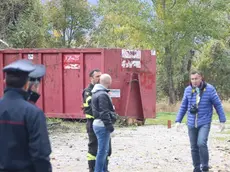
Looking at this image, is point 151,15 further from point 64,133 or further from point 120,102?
point 64,133

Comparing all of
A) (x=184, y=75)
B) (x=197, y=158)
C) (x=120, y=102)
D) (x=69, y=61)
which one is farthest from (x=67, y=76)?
(x=184, y=75)

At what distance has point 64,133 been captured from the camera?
14.2 m

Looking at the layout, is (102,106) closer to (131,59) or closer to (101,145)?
(101,145)

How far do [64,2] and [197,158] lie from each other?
2875cm

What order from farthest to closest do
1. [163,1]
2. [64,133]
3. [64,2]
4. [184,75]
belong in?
[64,2], [184,75], [163,1], [64,133]

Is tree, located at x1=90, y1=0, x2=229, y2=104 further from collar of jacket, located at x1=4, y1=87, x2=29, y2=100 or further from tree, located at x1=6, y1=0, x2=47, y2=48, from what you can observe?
collar of jacket, located at x1=4, y1=87, x2=29, y2=100

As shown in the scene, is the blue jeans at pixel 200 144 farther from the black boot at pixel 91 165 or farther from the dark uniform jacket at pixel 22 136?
the dark uniform jacket at pixel 22 136

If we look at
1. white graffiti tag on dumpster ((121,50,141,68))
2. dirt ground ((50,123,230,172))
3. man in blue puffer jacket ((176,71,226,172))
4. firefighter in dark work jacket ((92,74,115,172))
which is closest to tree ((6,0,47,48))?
white graffiti tag on dumpster ((121,50,141,68))

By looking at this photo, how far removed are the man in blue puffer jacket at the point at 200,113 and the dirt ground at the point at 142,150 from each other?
73 centimetres

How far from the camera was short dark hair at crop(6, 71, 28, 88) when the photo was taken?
4059 mm

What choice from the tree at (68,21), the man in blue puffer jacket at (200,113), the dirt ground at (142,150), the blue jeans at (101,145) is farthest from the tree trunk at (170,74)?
the blue jeans at (101,145)

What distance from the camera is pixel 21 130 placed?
398cm

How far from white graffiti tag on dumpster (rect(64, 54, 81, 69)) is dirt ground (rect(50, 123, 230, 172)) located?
231cm

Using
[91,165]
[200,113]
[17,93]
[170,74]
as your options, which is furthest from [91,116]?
[170,74]
